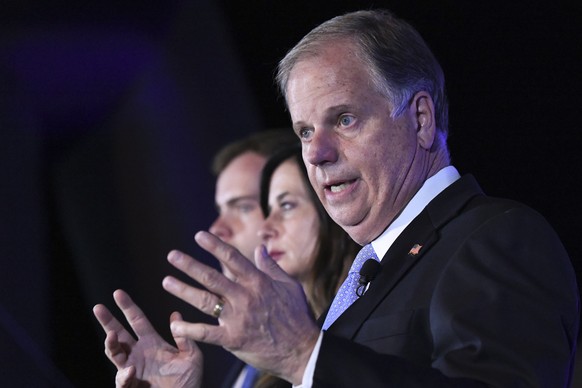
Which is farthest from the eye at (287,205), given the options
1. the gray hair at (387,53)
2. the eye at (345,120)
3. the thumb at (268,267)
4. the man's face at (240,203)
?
the thumb at (268,267)

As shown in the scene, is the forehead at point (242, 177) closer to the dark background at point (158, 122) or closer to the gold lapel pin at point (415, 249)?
the dark background at point (158, 122)

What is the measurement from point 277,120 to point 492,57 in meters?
→ 1.21

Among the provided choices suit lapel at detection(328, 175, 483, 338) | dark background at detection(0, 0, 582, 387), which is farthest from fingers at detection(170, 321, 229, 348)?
dark background at detection(0, 0, 582, 387)

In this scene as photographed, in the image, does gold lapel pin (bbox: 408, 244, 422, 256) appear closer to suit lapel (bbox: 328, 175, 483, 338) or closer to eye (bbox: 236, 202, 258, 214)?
suit lapel (bbox: 328, 175, 483, 338)

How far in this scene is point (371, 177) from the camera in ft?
6.32

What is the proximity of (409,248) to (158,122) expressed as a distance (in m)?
3.23

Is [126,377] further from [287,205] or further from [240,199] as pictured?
[240,199]

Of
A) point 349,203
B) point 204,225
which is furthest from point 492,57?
point 204,225

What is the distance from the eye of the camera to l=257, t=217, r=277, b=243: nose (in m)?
3.11

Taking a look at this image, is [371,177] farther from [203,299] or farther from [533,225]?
[203,299]

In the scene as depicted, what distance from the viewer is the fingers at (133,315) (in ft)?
6.63

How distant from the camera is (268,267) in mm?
1429

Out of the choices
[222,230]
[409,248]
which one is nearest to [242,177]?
[222,230]

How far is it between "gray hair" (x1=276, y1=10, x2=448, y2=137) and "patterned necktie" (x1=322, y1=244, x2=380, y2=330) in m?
0.32
